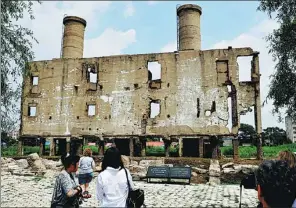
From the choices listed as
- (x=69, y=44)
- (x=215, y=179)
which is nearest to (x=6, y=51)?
(x=215, y=179)

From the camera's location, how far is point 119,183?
13.5ft

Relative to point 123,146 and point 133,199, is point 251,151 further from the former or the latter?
point 133,199

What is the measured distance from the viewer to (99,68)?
2711 cm

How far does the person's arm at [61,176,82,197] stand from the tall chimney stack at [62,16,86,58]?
2528 cm

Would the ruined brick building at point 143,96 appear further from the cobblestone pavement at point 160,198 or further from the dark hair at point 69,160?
the dark hair at point 69,160

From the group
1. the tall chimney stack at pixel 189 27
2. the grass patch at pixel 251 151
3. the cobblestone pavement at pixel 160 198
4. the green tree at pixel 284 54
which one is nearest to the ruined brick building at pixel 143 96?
the tall chimney stack at pixel 189 27

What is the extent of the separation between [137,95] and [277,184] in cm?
2381

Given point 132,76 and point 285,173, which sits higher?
point 132,76

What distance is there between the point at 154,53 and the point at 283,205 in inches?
970

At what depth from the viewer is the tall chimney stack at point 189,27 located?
2623 cm

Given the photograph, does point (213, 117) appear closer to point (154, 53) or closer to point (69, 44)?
point (154, 53)

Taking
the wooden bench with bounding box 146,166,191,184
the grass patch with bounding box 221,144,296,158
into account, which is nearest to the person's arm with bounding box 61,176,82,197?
the wooden bench with bounding box 146,166,191,184

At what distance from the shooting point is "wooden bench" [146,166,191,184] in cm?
1432

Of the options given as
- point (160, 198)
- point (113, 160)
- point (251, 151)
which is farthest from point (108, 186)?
point (251, 151)
